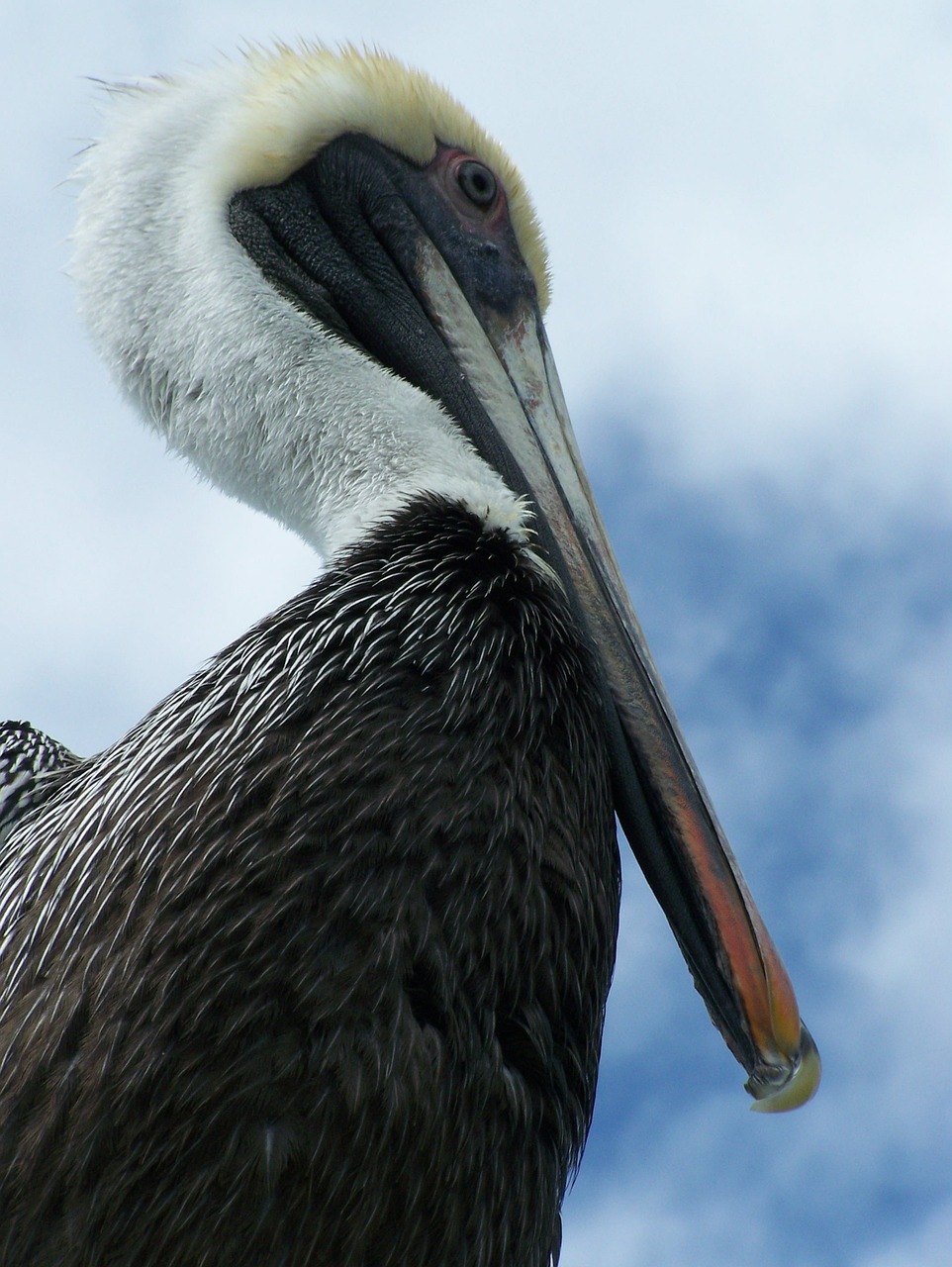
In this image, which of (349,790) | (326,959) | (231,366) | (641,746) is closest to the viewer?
(326,959)

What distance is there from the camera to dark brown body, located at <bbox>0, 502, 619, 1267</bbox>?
7.47 feet

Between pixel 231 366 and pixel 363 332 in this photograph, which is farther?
pixel 363 332

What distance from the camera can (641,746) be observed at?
120 inches

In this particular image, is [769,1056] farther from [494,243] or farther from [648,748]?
[494,243]

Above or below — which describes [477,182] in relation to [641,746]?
above

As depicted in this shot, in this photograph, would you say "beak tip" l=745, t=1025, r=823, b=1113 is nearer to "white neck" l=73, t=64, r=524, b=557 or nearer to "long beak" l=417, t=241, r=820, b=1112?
"long beak" l=417, t=241, r=820, b=1112

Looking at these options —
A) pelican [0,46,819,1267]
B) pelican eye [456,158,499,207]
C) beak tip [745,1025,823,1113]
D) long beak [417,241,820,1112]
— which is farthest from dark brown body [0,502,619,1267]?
pelican eye [456,158,499,207]

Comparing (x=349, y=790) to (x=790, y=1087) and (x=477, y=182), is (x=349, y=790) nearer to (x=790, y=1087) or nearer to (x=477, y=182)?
(x=790, y=1087)

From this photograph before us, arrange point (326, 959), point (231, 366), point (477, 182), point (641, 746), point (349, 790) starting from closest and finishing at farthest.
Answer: point (326, 959), point (349, 790), point (641, 746), point (231, 366), point (477, 182)

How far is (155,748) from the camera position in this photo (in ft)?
9.06

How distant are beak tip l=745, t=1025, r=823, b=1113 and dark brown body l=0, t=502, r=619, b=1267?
0.34 metres

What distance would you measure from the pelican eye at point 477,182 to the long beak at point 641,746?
0.68 ft

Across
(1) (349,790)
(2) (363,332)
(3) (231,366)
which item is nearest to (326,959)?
(1) (349,790)

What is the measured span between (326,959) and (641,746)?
0.98 metres
